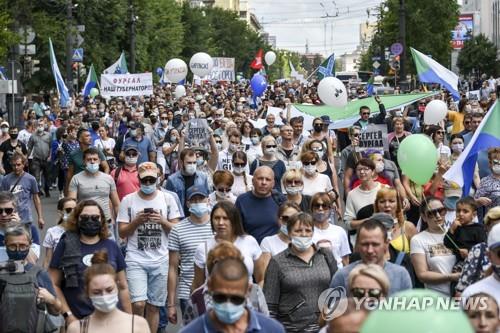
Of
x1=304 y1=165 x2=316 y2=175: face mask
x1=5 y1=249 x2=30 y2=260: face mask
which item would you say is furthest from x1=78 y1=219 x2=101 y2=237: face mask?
x1=304 y1=165 x2=316 y2=175: face mask

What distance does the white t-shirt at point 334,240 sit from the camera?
9.03 metres

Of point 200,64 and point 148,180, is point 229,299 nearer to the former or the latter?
point 148,180

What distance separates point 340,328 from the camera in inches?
205

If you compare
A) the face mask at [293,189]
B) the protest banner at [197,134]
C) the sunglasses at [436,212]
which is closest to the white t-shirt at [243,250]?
the sunglasses at [436,212]

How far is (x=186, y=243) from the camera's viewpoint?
364 inches

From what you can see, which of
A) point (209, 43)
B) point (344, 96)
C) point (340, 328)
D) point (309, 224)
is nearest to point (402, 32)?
point (344, 96)

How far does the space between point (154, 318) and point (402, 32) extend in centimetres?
2737

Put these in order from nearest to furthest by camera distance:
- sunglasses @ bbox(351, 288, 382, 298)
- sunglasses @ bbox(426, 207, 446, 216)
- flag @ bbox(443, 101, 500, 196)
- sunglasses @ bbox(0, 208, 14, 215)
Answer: sunglasses @ bbox(351, 288, 382, 298)
sunglasses @ bbox(426, 207, 446, 216)
sunglasses @ bbox(0, 208, 14, 215)
flag @ bbox(443, 101, 500, 196)

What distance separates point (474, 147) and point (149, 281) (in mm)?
3271

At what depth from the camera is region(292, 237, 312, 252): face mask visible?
784cm

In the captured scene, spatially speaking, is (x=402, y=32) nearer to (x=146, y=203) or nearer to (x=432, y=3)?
(x=432, y=3)

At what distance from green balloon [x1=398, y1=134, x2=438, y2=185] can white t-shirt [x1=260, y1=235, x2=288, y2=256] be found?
2.41 meters

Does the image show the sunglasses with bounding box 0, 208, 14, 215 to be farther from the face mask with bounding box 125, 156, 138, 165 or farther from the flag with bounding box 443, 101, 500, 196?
the flag with bounding box 443, 101, 500, 196

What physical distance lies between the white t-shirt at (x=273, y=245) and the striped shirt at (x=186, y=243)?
65cm
